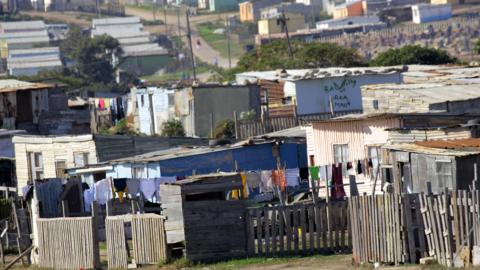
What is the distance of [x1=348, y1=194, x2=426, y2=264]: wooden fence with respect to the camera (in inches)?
962

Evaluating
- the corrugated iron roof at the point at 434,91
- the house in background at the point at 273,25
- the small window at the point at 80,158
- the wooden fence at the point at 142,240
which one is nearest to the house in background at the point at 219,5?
the house in background at the point at 273,25

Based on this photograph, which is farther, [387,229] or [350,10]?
[350,10]

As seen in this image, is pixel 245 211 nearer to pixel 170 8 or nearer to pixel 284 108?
pixel 284 108

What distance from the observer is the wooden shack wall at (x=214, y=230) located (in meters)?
27.2

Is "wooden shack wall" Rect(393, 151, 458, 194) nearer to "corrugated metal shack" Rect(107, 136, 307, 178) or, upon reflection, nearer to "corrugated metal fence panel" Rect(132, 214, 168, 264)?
"corrugated metal fence panel" Rect(132, 214, 168, 264)

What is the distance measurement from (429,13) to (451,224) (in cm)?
13528

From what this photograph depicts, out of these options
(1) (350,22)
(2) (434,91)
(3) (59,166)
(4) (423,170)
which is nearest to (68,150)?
(3) (59,166)

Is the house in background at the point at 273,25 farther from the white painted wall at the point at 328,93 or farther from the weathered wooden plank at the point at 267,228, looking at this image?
the weathered wooden plank at the point at 267,228

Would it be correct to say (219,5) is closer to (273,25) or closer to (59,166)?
(273,25)

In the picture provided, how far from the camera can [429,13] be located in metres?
157

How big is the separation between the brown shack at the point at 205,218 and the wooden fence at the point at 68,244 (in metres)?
1.64

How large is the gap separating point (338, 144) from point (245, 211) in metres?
9.39

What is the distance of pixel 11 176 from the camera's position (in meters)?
45.3

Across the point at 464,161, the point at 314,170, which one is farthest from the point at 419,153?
the point at 314,170
